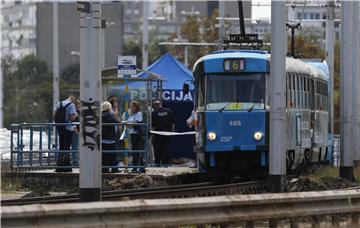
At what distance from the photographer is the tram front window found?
2334cm

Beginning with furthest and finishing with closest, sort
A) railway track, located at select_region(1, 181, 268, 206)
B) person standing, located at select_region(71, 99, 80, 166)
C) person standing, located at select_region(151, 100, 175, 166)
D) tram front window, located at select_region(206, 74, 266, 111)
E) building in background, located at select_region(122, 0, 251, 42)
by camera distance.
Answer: building in background, located at select_region(122, 0, 251, 42), person standing, located at select_region(151, 100, 175, 166), person standing, located at select_region(71, 99, 80, 166), tram front window, located at select_region(206, 74, 266, 111), railway track, located at select_region(1, 181, 268, 206)

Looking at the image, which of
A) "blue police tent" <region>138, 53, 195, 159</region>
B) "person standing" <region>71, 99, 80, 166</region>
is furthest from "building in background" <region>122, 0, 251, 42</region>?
"person standing" <region>71, 99, 80, 166</region>

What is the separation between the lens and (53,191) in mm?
23328

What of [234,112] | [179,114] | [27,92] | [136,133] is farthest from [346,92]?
[27,92]

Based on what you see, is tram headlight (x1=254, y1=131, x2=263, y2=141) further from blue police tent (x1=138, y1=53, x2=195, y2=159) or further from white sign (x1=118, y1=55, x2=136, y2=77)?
blue police tent (x1=138, y1=53, x2=195, y2=159)

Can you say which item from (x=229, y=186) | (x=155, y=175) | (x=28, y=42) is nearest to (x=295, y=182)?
(x=229, y=186)

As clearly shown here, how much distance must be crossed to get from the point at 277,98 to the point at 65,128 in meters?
6.27

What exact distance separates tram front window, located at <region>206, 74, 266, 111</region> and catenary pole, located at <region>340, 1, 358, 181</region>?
458 centimetres

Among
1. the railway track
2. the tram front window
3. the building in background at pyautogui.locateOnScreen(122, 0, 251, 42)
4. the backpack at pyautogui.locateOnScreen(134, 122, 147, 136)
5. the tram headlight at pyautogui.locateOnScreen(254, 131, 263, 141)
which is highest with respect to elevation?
the building in background at pyautogui.locateOnScreen(122, 0, 251, 42)

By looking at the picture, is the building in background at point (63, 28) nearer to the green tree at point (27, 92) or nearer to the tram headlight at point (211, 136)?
the green tree at point (27, 92)

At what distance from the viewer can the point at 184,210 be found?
12484mm

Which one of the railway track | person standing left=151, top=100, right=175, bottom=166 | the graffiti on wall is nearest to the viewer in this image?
the graffiti on wall

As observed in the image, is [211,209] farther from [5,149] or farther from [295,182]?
[5,149]

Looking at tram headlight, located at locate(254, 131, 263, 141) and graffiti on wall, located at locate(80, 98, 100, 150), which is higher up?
graffiti on wall, located at locate(80, 98, 100, 150)
